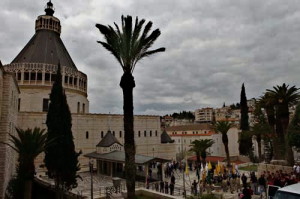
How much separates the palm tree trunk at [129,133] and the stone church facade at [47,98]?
24.5 metres

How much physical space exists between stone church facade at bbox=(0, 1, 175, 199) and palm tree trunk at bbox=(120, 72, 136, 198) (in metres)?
24.5

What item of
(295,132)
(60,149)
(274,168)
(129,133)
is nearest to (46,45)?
(60,149)

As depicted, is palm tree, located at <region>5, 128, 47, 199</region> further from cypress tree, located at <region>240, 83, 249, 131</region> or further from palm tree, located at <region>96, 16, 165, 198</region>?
cypress tree, located at <region>240, 83, 249, 131</region>

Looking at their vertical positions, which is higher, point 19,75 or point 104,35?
point 19,75

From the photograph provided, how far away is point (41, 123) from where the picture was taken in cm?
3475

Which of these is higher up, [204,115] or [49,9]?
[49,9]

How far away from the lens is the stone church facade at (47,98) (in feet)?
123

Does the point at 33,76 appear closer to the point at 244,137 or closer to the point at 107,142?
the point at 107,142

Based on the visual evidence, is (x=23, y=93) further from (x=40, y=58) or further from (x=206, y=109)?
(x=206, y=109)

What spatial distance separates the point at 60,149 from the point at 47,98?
20620mm

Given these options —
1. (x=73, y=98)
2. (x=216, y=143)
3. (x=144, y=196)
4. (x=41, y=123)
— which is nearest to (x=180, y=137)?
(x=216, y=143)

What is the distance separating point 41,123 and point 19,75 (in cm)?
999

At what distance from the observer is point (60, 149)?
2117 centimetres

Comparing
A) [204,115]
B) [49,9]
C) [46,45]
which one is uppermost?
[49,9]
